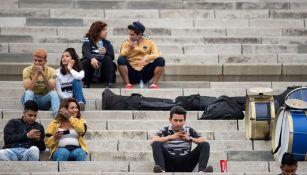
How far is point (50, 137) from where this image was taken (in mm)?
16469

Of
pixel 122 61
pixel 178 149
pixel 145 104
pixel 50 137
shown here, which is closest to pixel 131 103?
pixel 145 104

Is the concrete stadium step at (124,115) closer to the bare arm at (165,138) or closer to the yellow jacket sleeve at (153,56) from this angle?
the yellow jacket sleeve at (153,56)

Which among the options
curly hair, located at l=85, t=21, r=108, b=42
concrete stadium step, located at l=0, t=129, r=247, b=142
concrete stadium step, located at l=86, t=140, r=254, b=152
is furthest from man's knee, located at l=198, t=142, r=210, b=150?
curly hair, located at l=85, t=21, r=108, b=42

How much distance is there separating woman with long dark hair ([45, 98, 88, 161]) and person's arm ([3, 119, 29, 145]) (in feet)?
1.08

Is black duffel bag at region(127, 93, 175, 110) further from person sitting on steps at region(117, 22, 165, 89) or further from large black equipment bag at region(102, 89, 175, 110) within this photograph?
person sitting on steps at region(117, 22, 165, 89)

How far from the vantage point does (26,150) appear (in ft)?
53.9

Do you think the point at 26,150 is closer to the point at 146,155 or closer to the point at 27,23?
the point at 146,155

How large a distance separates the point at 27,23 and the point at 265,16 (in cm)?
451

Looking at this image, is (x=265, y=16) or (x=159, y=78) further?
(x=265, y=16)

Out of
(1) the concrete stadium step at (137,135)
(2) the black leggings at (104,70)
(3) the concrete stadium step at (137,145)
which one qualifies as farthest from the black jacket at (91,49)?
(3) the concrete stadium step at (137,145)

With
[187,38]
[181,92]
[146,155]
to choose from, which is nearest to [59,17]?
[187,38]

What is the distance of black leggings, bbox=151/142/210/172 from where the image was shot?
15.8 meters

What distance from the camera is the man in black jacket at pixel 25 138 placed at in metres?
16.4

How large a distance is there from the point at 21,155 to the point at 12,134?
32 centimetres
